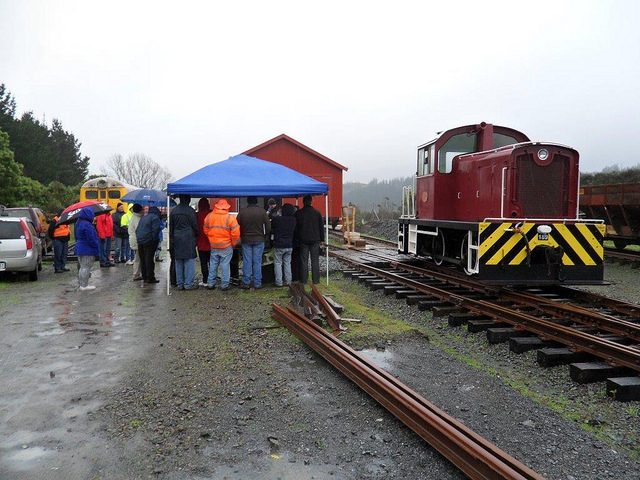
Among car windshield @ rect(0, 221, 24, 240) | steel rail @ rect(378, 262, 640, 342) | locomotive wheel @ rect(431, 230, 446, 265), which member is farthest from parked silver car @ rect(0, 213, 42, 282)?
steel rail @ rect(378, 262, 640, 342)

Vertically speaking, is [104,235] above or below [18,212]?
below

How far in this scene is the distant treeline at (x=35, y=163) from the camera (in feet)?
96.0

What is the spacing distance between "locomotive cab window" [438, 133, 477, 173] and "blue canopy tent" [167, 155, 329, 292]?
8.49 ft

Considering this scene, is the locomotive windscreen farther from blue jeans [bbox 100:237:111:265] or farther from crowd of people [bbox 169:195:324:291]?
blue jeans [bbox 100:237:111:265]

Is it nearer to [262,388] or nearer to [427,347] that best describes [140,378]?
[262,388]

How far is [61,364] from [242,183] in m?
5.17

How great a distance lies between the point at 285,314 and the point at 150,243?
5209mm

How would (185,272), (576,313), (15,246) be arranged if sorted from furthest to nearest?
(15,246) < (185,272) < (576,313)

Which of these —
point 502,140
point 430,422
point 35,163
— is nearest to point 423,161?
point 502,140

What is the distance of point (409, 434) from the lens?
3818mm

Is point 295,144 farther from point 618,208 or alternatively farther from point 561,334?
point 561,334

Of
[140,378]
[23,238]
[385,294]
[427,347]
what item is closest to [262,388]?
[140,378]

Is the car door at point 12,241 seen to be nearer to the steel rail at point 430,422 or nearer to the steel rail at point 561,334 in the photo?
the steel rail at point 430,422

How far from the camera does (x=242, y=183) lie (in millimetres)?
10008
